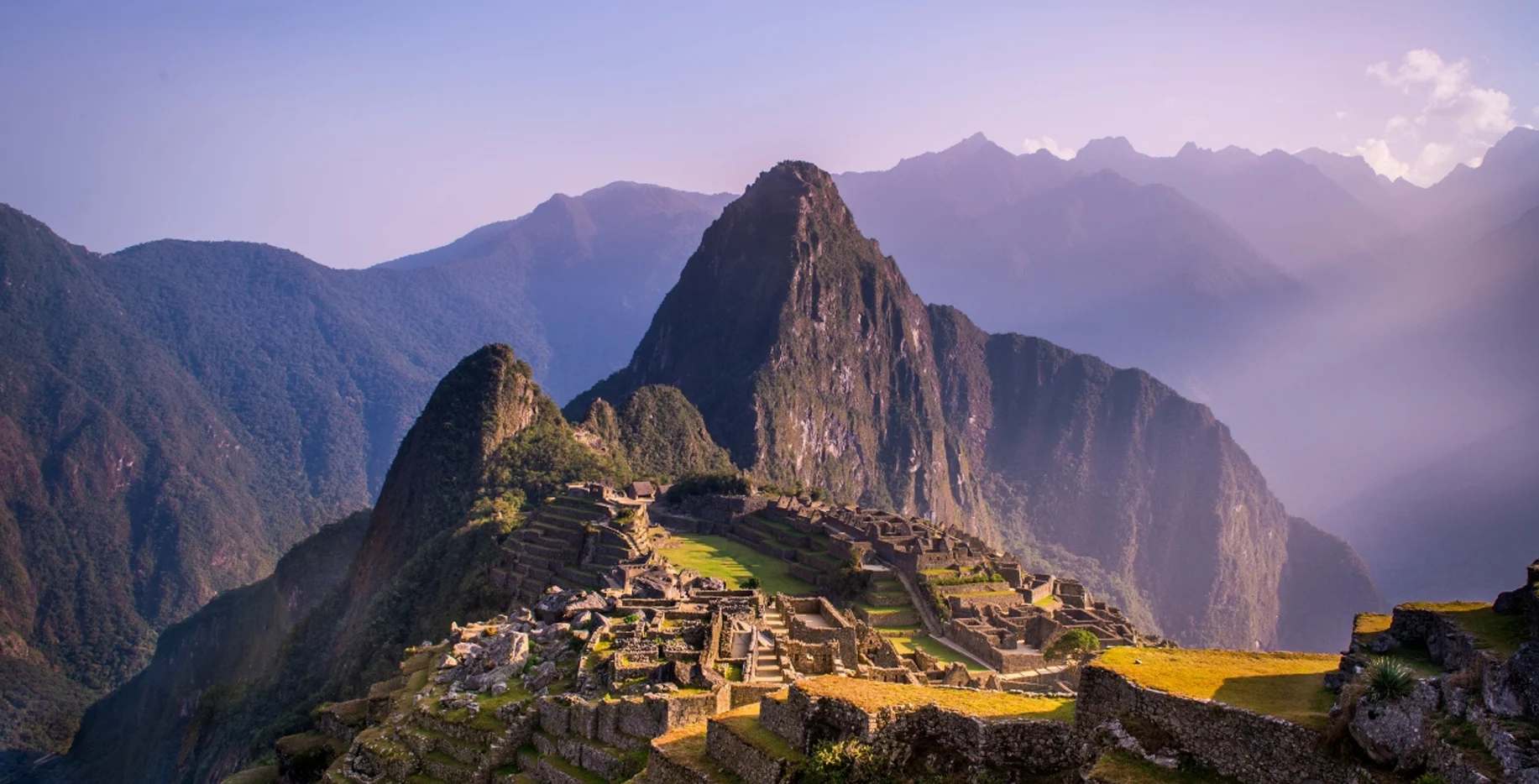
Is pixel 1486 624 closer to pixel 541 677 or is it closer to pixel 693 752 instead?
pixel 693 752

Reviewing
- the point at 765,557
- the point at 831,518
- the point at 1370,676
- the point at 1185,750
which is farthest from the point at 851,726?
the point at 831,518

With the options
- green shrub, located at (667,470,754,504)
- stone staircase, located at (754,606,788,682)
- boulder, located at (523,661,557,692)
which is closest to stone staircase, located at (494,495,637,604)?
green shrub, located at (667,470,754,504)

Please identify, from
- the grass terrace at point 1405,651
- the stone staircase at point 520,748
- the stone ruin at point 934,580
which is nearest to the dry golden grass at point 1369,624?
the grass terrace at point 1405,651

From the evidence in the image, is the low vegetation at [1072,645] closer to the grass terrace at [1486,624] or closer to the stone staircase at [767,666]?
the stone staircase at [767,666]

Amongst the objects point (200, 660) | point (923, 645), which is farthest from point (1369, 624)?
point (200, 660)

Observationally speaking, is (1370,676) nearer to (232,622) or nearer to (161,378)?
(232,622)

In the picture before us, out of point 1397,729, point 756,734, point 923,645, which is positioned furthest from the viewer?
point 923,645

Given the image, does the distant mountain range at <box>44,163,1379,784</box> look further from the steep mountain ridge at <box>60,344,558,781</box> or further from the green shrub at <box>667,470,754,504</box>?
the green shrub at <box>667,470,754,504</box>
